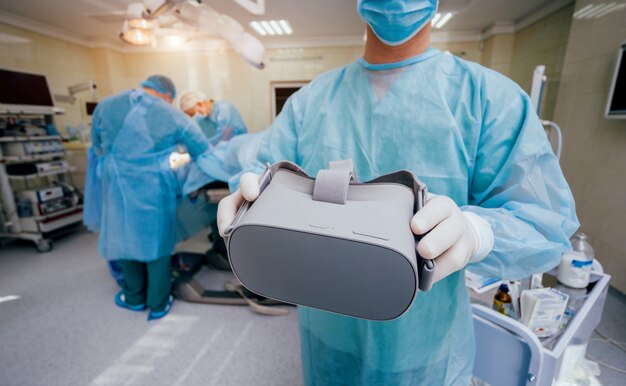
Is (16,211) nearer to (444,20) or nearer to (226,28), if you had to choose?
(226,28)

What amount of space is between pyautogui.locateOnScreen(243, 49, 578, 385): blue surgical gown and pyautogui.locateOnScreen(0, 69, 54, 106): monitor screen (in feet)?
10.8

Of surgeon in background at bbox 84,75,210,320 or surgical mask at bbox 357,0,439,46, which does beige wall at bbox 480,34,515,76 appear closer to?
surgeon in background at bbox 84,75,210,320

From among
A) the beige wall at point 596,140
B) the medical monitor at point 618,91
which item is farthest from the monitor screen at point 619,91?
the beige wall at point 596,140

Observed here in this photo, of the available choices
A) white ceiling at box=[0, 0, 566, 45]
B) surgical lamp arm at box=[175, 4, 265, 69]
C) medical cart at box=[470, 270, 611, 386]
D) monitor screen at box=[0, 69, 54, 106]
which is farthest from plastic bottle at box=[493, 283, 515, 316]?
monitor screen at box=[0, 69, 54, 106]

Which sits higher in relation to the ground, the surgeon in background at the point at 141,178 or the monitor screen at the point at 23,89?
the monitor screen at the point at 23,89

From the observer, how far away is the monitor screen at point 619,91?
74.5 inches

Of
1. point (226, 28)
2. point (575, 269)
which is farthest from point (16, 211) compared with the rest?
point (575, 269)

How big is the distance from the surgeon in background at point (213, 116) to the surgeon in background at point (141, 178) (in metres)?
1.54

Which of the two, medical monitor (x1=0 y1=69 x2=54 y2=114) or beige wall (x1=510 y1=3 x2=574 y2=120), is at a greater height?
beige wall (x1=510 y1=3 x2=574 y2=120)

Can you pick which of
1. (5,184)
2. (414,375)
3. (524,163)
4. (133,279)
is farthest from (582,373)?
(5,184)

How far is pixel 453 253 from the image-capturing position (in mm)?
431

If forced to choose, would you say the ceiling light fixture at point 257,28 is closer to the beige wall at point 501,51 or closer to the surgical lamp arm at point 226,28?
the surgical lamp arm at point 226,28

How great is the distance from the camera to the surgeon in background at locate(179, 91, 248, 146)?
3.47 metres

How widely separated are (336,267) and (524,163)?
39 cm
